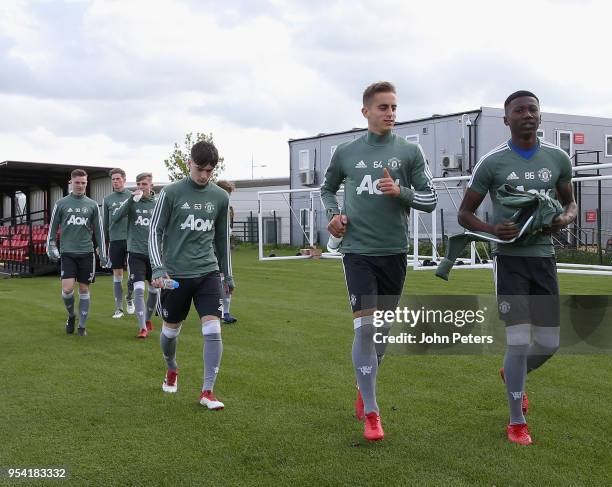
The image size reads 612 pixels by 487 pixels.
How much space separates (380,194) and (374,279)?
581 millimetres

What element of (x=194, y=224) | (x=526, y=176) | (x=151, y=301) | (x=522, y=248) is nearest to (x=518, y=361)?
(x=522, y=248)

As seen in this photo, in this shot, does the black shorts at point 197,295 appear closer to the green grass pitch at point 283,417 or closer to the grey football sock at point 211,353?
the grey football sock at point 211,353

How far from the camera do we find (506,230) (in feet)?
14.9

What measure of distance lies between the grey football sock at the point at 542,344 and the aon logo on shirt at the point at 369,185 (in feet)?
4.60

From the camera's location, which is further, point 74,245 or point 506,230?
point 74,245

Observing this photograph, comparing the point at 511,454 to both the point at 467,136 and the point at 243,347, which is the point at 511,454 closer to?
A: the point at 243,347

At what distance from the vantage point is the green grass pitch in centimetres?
409

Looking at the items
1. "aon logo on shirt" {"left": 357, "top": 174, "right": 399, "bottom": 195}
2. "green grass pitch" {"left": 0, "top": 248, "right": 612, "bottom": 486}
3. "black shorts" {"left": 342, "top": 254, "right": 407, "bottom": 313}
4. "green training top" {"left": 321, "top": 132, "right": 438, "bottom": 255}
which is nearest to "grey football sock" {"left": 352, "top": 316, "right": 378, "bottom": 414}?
"black shorts" {"left": 342, "top": 254, "right": 407, "bottom": 313}

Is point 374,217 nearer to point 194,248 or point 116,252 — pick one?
point 194,248

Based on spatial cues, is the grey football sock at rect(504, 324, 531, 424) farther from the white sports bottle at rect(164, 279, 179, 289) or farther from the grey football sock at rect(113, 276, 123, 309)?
the grey football sock at rect(113, 276, 123, 309)

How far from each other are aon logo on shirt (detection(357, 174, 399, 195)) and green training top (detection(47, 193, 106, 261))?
5.78 metres

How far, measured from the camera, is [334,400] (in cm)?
573

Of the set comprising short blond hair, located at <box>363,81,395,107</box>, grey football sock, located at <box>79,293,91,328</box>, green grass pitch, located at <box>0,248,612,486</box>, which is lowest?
green grass pitch, located at <box>0,248,612,486</box>

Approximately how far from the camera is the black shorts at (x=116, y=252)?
11.1m
